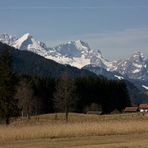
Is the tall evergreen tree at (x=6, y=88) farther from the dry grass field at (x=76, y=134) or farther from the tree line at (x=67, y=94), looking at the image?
the tree line at (x=67, y=94)

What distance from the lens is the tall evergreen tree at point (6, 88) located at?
192 ft

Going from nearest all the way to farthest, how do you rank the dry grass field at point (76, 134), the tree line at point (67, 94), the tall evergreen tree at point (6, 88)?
the dry grass field at point (76, 134)
the tall evergreen tree at point (6, 88)
the tree line at point (67, 94)

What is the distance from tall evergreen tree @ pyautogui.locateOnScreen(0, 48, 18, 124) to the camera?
5859 centimetres

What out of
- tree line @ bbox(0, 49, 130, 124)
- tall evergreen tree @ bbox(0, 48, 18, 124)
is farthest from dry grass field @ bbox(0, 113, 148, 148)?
tree line @ bbox(0, 49, 130, 124)

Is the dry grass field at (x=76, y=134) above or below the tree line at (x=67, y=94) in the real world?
below

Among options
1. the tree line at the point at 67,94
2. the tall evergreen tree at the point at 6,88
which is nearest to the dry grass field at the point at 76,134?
the tall evergreen tree at the point at 6,88

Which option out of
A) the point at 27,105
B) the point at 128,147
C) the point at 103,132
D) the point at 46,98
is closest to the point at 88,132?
the point at 103,132

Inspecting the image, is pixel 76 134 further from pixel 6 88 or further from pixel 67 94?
pixel 67 94

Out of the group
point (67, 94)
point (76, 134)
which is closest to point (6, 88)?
point (76, 134)

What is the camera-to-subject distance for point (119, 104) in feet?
623

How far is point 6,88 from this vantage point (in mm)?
59000

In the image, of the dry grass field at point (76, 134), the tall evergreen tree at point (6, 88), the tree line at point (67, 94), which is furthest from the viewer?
the tree line at point (67, 94)

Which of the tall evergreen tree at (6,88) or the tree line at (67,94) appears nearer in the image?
the tall evergreen tree at (6,88)


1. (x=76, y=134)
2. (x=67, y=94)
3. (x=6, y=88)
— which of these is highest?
(x=67, y=94)
